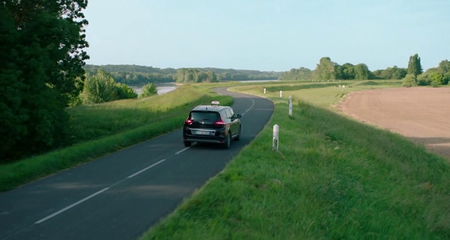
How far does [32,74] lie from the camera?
19.5 meters

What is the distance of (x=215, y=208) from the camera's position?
8.72m

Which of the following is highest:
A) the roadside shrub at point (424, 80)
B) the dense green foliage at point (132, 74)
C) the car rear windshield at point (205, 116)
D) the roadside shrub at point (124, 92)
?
the car rear windshield at point (205, 116)

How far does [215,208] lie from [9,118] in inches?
467

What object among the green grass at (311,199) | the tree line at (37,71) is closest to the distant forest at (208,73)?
the tree line at (37,71)

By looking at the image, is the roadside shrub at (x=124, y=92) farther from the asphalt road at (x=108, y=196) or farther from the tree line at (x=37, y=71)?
the asphalt road at (x=108, y=196)

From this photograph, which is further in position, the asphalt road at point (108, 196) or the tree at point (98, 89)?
the tree at point (98, 89)

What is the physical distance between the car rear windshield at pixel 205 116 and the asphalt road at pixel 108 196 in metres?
1.61

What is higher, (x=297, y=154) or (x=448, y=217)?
(x=297, y=154)

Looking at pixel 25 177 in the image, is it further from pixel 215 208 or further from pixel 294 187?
pixel 294 187

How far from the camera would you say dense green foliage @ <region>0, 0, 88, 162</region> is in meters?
18.1

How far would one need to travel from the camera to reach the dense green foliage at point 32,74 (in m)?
18.1

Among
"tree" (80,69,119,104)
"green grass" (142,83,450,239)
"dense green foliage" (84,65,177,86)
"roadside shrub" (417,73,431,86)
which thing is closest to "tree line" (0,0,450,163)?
"green grass" (142,83,450,239)

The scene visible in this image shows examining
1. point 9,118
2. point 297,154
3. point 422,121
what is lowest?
point 422,121

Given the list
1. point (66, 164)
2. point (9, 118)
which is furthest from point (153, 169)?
point (9, 118)
